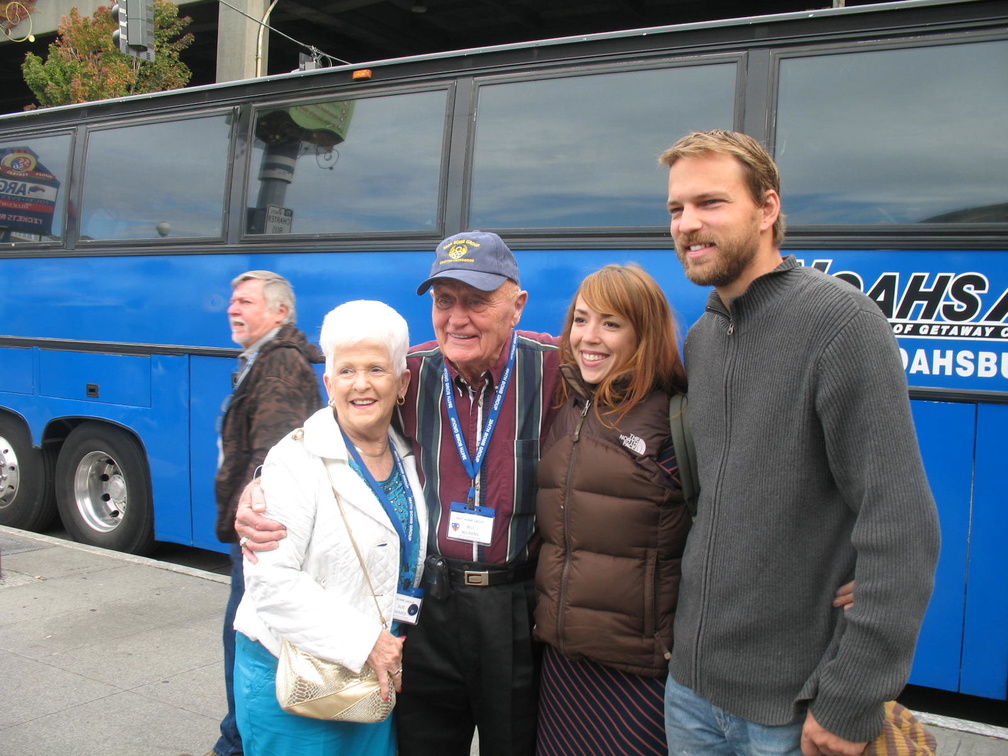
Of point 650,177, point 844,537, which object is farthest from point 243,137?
point 844,537

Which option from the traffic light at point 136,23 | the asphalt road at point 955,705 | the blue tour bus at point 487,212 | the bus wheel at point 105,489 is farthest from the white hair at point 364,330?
the traffic light at point 136,23

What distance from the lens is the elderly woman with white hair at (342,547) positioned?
2.08m

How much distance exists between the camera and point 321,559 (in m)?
2.12

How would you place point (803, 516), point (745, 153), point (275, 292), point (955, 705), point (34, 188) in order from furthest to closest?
point (34, 188) < point (955, 705) < point (275, 292) < point (745, 153) < point (803, 516)

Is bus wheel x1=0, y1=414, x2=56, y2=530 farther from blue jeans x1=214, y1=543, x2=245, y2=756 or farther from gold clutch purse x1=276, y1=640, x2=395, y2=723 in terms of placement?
gold clutch purse x1=276, y1=640, x2=395, y2=723

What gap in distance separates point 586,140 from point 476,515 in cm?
300

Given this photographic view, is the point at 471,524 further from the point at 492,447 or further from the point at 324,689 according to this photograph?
the point at 324,689

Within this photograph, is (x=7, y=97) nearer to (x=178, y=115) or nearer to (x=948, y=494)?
(x=178, y=115)

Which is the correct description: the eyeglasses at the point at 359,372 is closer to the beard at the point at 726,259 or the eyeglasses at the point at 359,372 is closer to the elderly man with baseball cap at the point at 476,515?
the elderly man with baseball cap at the point at 476,515

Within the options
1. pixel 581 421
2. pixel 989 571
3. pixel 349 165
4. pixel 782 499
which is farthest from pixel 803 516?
pixel 349 165

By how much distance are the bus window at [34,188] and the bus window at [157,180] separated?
0.34 m

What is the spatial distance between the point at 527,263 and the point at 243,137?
2466 mm

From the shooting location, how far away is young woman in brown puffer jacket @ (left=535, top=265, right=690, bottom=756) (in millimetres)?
2016

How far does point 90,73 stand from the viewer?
11.4 m
